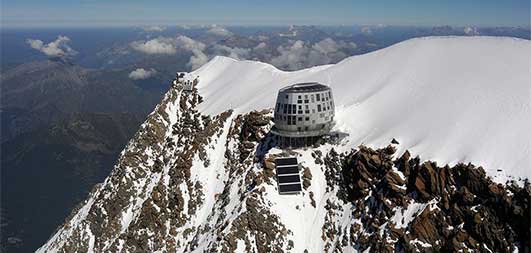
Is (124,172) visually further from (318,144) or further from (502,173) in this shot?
(502,173)

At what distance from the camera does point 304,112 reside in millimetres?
69062

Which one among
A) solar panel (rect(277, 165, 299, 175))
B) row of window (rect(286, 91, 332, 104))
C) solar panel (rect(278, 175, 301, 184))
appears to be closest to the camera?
solar panel (rect(278, 175, 301, 184))

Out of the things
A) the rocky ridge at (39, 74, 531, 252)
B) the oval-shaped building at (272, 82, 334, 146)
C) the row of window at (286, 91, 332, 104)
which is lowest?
the rocky ridge at (39, 74, 531, 252)

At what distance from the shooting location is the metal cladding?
69.1 meters

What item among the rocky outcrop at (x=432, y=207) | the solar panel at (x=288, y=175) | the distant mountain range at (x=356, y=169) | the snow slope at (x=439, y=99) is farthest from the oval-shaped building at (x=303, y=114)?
the rocky outcrop at (x=432, y=207)

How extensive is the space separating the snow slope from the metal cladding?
4.67 meters

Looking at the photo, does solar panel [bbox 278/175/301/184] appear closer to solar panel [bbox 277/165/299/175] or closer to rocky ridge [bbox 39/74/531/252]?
solar panel [bbox 277/165/299/175]

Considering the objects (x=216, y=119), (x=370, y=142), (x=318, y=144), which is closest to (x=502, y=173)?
(x=370, y=142)

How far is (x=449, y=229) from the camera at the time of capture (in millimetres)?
49844

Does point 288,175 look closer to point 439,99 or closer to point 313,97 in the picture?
point 313,97

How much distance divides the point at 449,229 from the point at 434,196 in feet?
15.5

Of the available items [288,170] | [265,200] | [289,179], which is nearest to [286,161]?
[288,170]

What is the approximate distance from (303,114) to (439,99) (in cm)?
2346

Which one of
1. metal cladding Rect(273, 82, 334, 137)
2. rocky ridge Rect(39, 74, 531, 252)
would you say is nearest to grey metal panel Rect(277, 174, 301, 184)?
rocky ridge Rect(39, 74, 531, 252)
